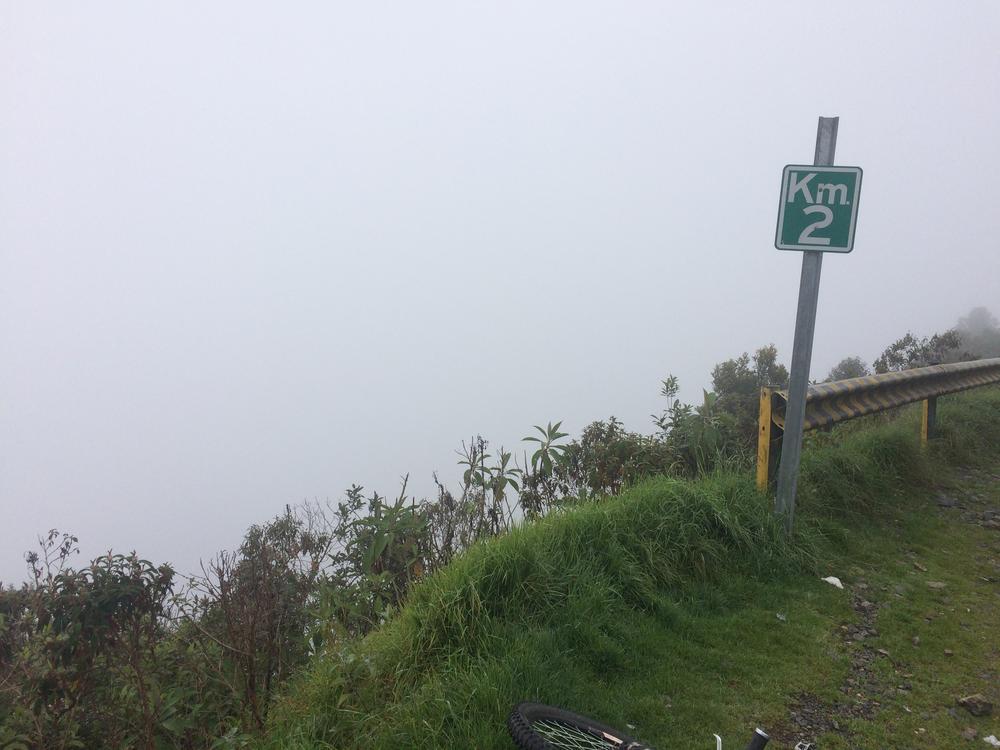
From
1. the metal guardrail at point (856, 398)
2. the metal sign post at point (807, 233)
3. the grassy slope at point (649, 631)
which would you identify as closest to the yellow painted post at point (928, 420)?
the metal guardrail at point (856, 398)

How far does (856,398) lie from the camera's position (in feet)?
20.5

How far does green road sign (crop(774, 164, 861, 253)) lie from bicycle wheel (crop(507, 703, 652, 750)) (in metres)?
3.75

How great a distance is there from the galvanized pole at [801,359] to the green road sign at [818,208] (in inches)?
5.0

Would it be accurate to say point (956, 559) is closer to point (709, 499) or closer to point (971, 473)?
point (709, 499)

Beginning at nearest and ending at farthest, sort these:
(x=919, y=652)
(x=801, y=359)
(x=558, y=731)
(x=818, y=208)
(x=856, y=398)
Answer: (x=558, y=731) < (x=919, y=652) < (x=818, y=208) < (x=801, y=359) < (x=856, y=398)

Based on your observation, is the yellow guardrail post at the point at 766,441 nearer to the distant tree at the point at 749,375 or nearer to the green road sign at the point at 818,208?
the green road sign at the point at 818,208

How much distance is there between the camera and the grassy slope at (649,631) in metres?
3.01

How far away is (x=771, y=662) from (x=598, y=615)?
0.96m

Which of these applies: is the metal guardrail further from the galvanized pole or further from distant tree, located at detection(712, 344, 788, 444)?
distant tree, located at detection(712, 344, 788, 444)

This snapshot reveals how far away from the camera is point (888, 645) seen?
4031 millimetres

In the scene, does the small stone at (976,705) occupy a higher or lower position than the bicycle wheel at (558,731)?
lower

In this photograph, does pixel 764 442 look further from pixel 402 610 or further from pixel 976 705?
pixel 402 610

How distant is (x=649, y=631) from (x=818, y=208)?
10.7 feet

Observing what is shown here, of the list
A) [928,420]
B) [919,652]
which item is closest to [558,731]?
[919,652]
